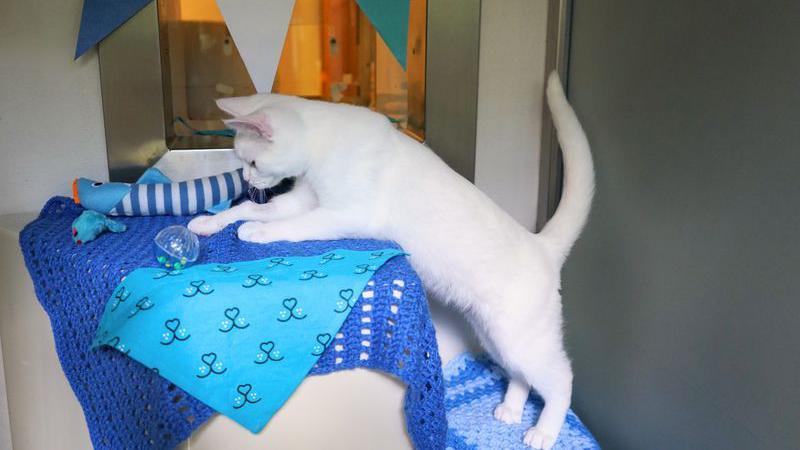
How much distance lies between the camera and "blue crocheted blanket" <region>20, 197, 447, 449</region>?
0.81m

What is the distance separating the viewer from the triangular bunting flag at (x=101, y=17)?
122cm

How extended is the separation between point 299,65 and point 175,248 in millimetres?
618

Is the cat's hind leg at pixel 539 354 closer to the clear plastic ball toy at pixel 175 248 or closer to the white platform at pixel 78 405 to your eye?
the white platform at pixel 78 405

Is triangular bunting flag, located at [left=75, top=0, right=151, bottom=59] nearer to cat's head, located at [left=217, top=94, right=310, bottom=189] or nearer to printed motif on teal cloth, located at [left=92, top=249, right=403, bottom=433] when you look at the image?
cat's head, located at [left=217, top=94, right=310, bottom=189]

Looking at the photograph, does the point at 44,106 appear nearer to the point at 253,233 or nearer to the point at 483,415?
the point at 253,233

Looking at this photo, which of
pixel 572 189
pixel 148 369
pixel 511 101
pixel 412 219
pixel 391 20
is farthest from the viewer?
pixel 511 101

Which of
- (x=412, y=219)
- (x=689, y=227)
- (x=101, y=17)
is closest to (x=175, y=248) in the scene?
(x=412, y=219)

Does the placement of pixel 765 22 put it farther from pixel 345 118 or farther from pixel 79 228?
pixel 79 228

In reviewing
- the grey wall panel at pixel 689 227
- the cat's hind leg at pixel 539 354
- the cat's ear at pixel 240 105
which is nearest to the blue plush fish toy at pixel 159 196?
the cat's ear at pixel 240 105

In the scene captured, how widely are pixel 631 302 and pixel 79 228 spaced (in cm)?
101

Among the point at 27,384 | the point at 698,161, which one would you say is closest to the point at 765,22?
the point at 698,161

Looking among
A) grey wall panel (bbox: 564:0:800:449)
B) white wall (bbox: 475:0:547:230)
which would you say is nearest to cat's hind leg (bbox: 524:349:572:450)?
grey wall panel (bbox: 564:0:800:449)

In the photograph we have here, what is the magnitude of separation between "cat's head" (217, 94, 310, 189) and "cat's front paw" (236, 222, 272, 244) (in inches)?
3.8

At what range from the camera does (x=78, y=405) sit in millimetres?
979
